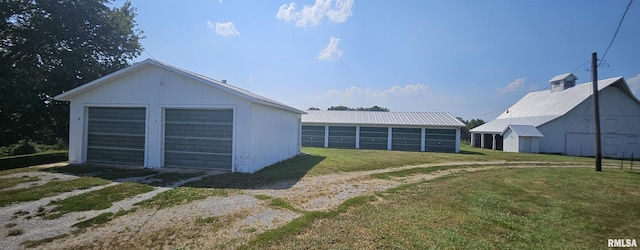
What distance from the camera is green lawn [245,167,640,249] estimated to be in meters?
4.21

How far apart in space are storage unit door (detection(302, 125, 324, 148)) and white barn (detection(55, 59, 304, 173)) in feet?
50.2

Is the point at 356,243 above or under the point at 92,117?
under

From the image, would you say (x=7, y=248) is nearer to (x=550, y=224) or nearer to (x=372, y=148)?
(x=550, y=224)

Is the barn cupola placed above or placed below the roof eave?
above

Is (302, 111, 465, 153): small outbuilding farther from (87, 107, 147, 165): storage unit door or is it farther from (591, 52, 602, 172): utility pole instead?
(87, 107, 147, 165): storage unit door

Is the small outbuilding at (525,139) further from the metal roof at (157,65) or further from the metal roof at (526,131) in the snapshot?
the metal roof at (157,65)

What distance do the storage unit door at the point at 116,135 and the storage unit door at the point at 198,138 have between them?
127 cm

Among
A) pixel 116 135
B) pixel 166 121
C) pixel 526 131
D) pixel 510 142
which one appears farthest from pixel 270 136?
pixel 526 131

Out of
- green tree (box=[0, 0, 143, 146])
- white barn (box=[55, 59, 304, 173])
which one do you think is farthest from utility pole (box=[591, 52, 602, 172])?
green tree (box=[0, 0, 143, 146])

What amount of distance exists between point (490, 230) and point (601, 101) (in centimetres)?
3431

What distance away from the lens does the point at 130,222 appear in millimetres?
4895

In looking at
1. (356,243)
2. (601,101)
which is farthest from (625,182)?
(601,101)

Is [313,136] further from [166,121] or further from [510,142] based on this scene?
[510,142]

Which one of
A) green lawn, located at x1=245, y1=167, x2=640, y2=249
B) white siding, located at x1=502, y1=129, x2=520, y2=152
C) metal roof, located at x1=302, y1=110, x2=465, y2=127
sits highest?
metal roof, located at x1=302, y1=110, x2=465, y2=127
